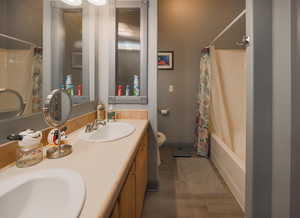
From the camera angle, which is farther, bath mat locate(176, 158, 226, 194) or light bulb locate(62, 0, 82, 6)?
bath mat locate(176, 158, 226, 194)

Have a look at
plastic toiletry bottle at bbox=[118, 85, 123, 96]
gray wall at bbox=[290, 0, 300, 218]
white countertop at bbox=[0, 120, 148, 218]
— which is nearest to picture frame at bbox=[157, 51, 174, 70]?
plastic toiletry bottle at bbox=[118, 85, 123, 96]

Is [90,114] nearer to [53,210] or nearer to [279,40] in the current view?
[53,210]

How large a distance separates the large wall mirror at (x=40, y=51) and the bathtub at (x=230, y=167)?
1.64 meters

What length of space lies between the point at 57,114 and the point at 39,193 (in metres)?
0.44

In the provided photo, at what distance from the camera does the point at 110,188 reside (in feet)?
1.81

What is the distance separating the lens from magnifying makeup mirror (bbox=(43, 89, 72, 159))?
0.83m

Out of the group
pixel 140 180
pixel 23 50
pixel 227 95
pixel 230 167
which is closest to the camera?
pixel 23 50

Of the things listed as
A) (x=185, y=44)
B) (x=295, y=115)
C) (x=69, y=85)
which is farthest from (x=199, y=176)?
(x=185, y=44)

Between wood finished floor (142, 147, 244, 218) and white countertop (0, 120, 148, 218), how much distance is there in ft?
3.02

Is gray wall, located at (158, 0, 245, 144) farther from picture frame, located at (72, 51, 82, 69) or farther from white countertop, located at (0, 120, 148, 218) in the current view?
white countertop, located at (0, 120, 148, 218)

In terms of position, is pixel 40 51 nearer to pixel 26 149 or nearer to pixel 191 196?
pixel 26 149

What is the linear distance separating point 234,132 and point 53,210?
2.34m

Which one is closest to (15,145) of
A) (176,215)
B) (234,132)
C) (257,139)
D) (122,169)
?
(122,169)

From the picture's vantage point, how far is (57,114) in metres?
0.92
